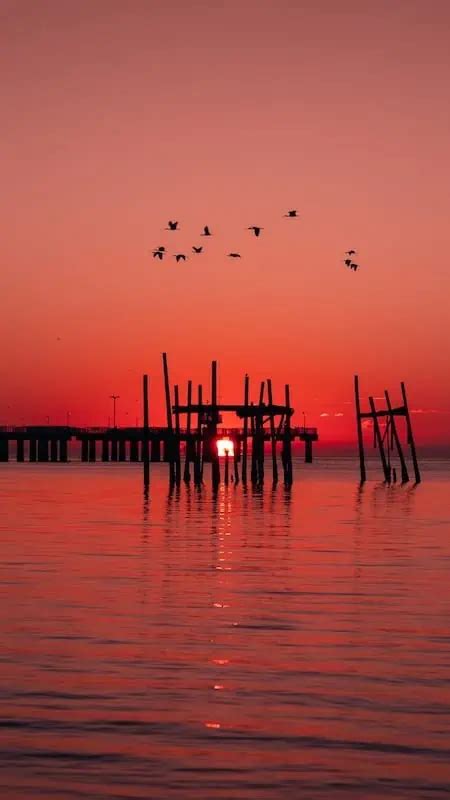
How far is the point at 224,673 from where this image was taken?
1575cm

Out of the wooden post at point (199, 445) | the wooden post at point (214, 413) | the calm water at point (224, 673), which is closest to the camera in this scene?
the calm water at point (224, 673)

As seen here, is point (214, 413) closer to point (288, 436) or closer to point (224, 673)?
point (288, 436)

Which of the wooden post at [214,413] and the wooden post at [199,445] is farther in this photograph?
the wooden post at [199,445]

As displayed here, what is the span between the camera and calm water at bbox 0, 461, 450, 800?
37.1ft

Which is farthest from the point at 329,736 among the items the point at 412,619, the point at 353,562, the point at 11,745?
the point at 353,562

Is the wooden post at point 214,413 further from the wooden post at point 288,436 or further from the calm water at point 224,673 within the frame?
the calm water at point 224,673

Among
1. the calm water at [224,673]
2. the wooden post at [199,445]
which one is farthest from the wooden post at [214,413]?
the calm water at [224,673]

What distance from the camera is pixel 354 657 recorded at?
16.9m

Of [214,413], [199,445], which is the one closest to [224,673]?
[214,413]

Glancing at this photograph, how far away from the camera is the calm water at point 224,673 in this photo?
11.3 meters

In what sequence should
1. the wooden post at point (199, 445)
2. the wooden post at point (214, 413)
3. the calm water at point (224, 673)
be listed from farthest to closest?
1. the wooden post at point (199, 445)
2. the wooden post at point (214, 413)
3. the calm water at point (224, 673)

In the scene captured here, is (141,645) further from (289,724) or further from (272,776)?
(272,776)

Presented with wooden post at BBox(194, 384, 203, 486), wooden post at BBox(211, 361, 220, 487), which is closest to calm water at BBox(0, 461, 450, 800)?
wooden post at BBox(211, 361, 220, 487)

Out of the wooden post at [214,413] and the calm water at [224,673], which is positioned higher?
the wooden post at [214,413]
